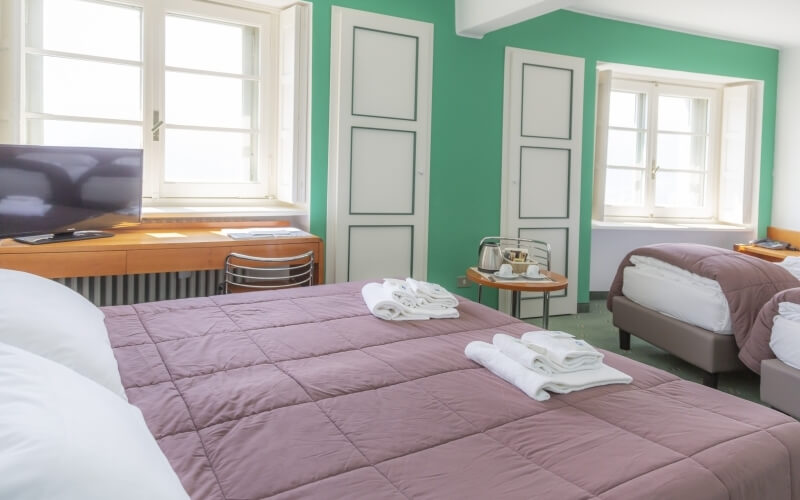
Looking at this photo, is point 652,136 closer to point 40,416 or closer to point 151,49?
point 151,49

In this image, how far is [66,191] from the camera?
124 inches

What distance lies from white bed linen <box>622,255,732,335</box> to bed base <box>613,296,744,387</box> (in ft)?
0.14

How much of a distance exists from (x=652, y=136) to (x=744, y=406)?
4557 millimetres

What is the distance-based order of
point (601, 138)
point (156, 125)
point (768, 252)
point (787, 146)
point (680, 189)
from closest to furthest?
point (156, 125), point (601, 138), point (768, 252), point (787, 146), point (680, 189)

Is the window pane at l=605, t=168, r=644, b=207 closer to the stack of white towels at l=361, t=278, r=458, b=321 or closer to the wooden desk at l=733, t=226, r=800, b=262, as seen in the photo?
the wooden desk at l=733, t=226, r=800, b=262

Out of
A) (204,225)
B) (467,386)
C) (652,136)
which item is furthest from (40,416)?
(652,136)

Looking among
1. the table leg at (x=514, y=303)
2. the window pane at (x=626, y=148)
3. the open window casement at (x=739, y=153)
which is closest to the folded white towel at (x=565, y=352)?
the table leg at (x=514, y=303)

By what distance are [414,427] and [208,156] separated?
3.10 metres

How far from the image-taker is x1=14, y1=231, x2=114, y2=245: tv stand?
2.96m

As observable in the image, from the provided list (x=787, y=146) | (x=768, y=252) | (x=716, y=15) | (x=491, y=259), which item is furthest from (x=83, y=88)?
(x=787, y=146)

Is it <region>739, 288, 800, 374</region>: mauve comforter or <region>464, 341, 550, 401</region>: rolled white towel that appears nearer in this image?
→ <region>464, 341, 550, 401</region>: rolled white towel

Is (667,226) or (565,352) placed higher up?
(667,226)

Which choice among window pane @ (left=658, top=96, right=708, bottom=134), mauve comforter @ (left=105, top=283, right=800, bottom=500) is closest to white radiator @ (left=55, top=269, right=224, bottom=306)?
mauve comforter @ (left=105, top=283, right=800, bottom=500)

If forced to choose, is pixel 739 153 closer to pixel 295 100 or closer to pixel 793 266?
pixel 793 266
